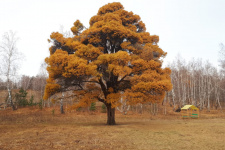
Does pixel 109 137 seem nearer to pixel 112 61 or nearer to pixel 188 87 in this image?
pixel 112 61

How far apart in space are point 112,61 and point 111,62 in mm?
188

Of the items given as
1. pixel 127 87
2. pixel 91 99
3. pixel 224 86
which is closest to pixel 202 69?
pixel 224 86

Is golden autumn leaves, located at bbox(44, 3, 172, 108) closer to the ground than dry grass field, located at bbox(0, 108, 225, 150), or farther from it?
farther from it

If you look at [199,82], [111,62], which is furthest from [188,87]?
[111,62]

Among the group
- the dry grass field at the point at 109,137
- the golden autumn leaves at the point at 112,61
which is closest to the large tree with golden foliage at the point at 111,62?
the golden autumn leaves at the point at 112,61

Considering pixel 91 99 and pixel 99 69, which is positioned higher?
pixel 99 69

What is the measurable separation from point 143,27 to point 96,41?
5.21 metres

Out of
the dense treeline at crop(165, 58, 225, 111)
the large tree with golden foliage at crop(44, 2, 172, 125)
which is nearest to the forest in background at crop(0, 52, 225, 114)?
the dense treeline at crop(165, 58, 225, 111)

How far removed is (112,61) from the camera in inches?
444

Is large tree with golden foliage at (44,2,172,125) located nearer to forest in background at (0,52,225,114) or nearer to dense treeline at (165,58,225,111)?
forest in background at (0,52,225,114)

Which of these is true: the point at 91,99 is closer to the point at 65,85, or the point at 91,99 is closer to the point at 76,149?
the point at 65,85

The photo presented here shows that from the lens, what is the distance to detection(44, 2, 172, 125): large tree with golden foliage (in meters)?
10.9

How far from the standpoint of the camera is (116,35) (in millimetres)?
12836

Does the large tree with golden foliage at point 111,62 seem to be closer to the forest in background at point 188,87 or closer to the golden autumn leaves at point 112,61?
the golden autumn leaves at point 112,61
